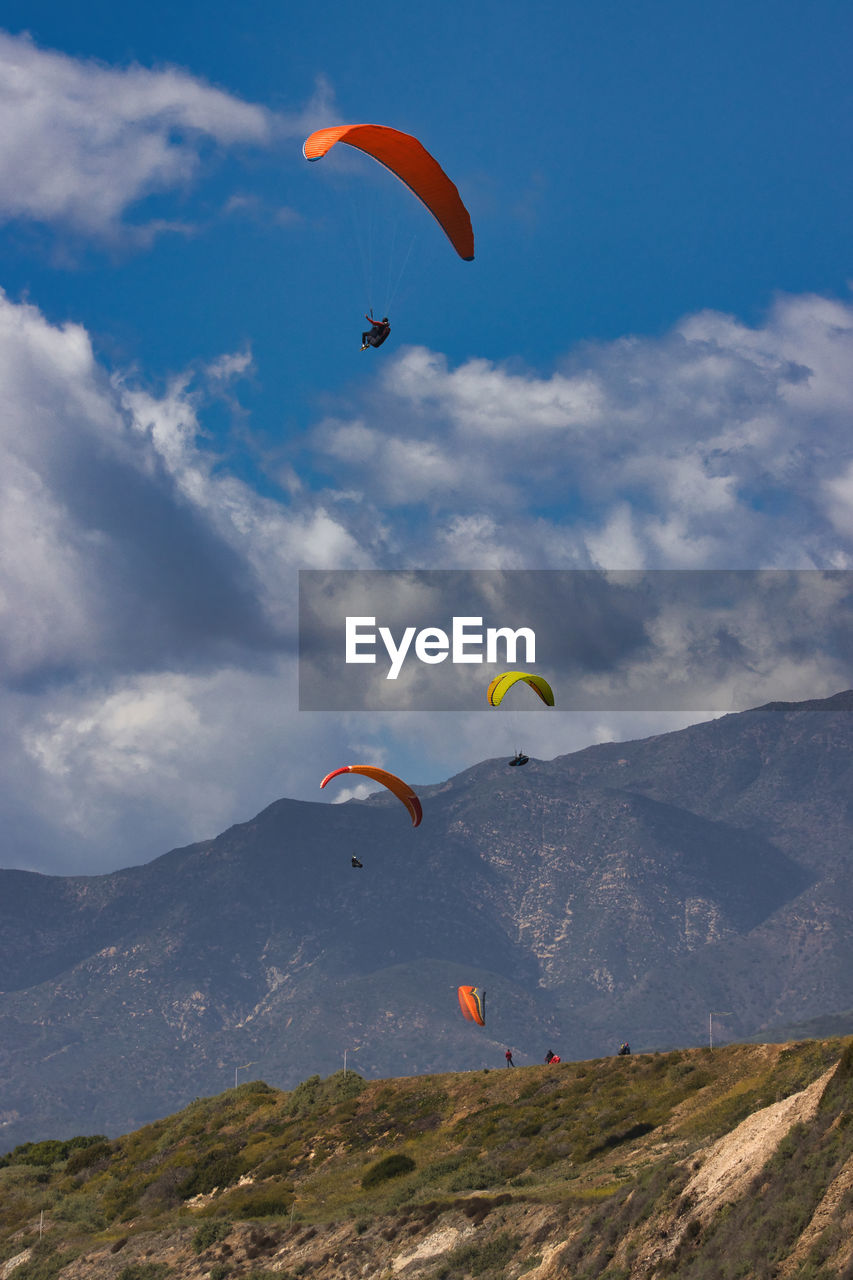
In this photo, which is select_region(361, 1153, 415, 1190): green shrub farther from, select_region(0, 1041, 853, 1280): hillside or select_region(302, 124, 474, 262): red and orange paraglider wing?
select_region(302, 124, 474, 262): red and orange paraglider wing

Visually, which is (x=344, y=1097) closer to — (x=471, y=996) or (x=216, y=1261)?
(x=471, y=996)

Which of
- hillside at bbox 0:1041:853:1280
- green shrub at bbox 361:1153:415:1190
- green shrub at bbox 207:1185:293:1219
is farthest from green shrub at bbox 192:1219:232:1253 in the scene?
green shrub at bbox 361:1153:415:1190

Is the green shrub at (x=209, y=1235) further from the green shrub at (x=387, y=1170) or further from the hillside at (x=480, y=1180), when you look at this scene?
the green shrub at (x=387, y=1170)

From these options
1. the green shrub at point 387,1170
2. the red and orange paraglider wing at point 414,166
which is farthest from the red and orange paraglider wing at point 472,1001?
the red and orange paraglider wing at point 414,166

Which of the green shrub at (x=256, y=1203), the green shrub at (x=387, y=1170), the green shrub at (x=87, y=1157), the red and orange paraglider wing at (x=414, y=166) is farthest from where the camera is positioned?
the green shrub at (x=87, y=1157)

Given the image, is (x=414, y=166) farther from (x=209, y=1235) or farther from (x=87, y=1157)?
(x=87, y=1157)
